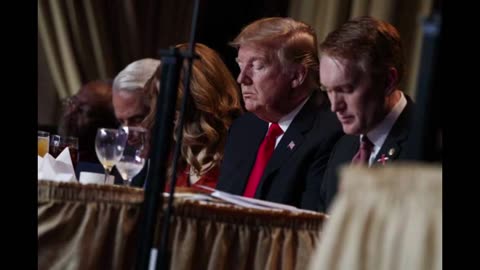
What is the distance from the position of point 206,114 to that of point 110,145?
0.78 meters

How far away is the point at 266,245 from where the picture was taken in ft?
7.58

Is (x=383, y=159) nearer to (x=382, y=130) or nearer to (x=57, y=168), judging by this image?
(x=382, y=130)

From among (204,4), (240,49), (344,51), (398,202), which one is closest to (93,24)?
(204,4)

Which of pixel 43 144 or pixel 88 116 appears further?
pixel 88 116

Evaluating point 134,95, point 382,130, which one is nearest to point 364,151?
point 382,130

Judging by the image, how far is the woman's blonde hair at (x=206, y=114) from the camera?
369 centimetres

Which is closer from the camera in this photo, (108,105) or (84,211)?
(84,211)

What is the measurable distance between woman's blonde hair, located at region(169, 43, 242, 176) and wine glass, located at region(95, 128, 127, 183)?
2.11 ft

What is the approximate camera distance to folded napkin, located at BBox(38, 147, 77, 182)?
2967 mm

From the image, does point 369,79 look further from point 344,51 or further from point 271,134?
point 271,134

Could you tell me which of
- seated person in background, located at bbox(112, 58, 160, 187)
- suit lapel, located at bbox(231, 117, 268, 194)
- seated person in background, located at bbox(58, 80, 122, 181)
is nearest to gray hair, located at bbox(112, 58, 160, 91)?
seated person in background, located at bbox(112, 58, 160, 187)

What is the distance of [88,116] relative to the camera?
552 cm

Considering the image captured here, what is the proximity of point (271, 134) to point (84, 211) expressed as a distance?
1532 millimetres

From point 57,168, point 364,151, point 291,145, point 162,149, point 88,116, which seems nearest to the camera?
point 162,149
